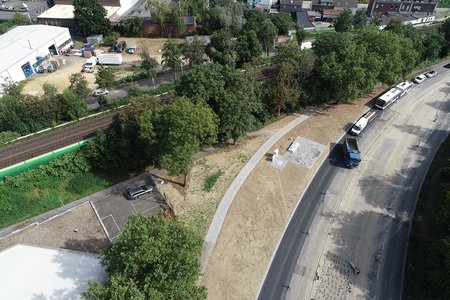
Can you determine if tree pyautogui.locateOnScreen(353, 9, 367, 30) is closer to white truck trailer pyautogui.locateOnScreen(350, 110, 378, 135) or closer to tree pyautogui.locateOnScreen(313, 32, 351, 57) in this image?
tree pyautogui.locateOnScreen(313, 32, 351, 57)

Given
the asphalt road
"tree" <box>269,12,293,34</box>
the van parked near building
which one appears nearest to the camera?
the asphalt road

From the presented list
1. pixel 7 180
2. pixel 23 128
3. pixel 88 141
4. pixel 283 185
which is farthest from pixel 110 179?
pixel 283 185

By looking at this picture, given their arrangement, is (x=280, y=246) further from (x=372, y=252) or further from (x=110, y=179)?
(x=110, y=179)

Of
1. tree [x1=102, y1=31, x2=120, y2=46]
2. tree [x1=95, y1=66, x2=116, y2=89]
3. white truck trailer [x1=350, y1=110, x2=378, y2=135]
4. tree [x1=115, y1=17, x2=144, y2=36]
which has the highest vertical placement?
tree [x1=115, y1=17, x2=144, y2=36]

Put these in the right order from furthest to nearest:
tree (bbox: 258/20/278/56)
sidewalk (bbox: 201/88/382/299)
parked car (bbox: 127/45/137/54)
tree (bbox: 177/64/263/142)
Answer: parked car (bbox: 127/45/137/54) → tree (bbox: 258/20/278/56) → tree (bbox: 177/64/263/142) → sidewalk (bbox: 201/88/382/299)

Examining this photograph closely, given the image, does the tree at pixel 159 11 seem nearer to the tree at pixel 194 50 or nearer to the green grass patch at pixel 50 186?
the tree at pixel 194 50

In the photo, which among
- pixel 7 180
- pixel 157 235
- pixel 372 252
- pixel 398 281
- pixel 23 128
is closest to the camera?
pixel 157 235

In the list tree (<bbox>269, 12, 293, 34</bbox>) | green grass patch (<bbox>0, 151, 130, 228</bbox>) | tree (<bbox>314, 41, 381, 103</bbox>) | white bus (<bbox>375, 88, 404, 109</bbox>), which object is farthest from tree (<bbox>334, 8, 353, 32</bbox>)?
green grass patch (<bbox>0, 151, 130, 228</bbox>)
